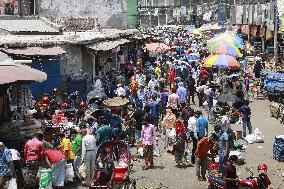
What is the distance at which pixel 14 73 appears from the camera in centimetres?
1180

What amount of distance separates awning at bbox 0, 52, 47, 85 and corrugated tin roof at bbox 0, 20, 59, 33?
7.90 meters

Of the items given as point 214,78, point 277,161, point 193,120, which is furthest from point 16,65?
point 214,78

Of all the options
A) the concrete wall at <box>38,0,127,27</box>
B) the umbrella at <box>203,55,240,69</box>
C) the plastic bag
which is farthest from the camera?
the concrete wall at <box>38,0,127,27</box>

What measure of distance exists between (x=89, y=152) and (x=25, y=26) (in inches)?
429

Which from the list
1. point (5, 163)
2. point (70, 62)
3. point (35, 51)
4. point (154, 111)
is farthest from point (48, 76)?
point (5, 163)

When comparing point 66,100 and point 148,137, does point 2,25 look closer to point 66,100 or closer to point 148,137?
point 66,100

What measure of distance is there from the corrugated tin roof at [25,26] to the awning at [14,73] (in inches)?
311

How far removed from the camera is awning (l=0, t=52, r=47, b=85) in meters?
11.4

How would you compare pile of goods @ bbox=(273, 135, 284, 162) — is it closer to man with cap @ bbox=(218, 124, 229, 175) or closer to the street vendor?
man with cap @ bbox=(218, 124, 229, 175)

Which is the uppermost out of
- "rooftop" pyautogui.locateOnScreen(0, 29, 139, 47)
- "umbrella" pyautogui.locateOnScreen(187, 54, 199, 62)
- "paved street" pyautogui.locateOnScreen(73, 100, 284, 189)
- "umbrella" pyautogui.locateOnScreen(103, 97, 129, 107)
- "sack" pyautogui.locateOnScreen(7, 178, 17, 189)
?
"rooftop" pyautogui.locateOnScreen(0, 29, 139, 47)

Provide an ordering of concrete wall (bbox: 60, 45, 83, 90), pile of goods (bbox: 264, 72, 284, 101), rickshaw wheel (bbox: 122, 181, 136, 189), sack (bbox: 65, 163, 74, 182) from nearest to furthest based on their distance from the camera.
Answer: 1. rickshaw wheel (bbox: 122, 181, 136, 189)
2. sack (bbox: 65, 163, 74, 182)
3. concrete wall (bbox: 60, 45, 83, 90)
4. pile of goods (bbox: 264, 72, 284, 101)

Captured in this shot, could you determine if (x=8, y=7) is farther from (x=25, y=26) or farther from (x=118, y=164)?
(x=118, y=164)

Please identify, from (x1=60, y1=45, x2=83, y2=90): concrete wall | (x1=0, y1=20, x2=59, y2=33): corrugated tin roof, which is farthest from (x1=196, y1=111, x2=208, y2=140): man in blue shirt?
(x1=0, y1=20, x2=59, y2=33): corrugated tin roof

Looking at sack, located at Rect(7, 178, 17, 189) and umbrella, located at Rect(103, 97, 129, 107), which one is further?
umbrella, located at Rect(103, 97, 129, 107)
